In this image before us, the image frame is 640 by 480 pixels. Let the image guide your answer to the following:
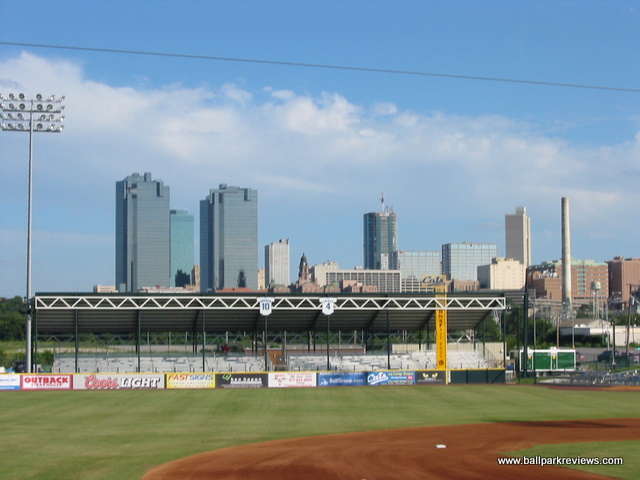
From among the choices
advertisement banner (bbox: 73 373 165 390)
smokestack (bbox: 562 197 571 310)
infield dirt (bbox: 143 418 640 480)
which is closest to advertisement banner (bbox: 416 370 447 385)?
advertisement banner (bbox: 73 373 165 390)

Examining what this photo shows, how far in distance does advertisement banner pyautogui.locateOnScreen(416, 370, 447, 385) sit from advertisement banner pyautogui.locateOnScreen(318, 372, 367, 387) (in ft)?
Result: 12.4

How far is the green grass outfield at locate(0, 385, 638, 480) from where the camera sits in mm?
22720

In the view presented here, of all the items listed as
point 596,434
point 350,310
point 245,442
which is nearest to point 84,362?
point 350,310

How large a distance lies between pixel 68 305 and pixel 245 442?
3033 centimetres

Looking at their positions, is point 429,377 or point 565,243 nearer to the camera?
point 429,377

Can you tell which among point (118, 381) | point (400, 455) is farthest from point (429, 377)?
point (400, 455)

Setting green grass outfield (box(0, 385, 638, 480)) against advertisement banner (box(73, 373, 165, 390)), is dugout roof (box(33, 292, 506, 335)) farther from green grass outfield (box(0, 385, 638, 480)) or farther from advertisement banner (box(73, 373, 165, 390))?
green grass outfield (box(0, 385, 638, 480))

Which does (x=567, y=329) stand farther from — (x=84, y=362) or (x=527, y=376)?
(x=84, y=362)

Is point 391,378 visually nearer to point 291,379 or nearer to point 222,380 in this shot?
point 291,379

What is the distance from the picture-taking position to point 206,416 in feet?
110

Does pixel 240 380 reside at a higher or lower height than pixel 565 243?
lower

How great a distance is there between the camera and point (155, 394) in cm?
4534

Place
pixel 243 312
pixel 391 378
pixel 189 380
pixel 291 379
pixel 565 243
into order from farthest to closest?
pixel 565 243 < pixel 243 312 < pixel 391 378 < pixel 291 379 < pixel 189 380

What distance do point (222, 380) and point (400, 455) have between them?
2894 cm
